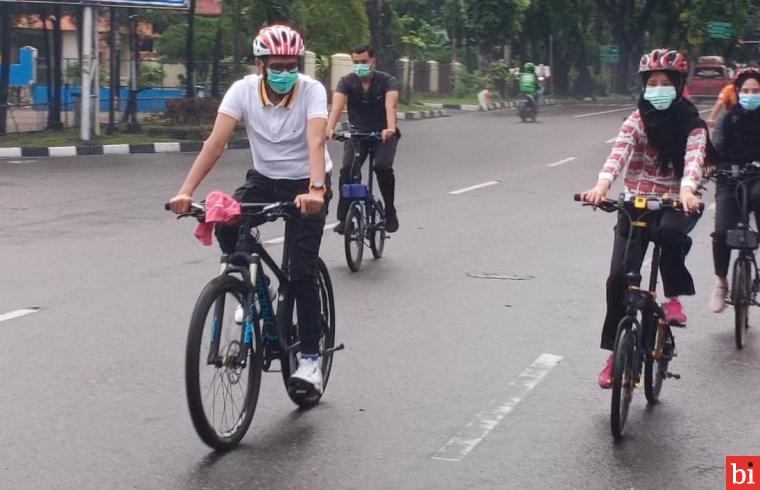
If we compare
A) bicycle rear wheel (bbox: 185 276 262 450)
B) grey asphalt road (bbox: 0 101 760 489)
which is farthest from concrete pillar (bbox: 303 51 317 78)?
bicycle rear wheel (bbox: 185 276 262 450)

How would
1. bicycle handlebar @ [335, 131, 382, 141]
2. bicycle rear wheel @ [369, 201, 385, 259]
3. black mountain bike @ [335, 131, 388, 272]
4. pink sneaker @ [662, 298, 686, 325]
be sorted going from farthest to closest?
bicycle rear wheel @ [369, 201, 385, 259]
bicycle handlebar @ [335, 131, 382, 141]
black mountain bike @ [335, 131, 388, 272]
pink sneaker @ [662, 298, 686, 325]

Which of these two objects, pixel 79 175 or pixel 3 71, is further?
pixel 3 71

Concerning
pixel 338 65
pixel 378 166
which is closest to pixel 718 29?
pixel 338 65

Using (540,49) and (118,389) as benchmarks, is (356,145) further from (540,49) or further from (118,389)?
(540,49)

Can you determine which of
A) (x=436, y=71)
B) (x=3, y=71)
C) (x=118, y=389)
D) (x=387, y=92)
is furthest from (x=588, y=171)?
(x=436, y=71)

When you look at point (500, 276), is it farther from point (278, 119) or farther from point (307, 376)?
point (278, 119)

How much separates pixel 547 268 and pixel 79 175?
32.6 ft

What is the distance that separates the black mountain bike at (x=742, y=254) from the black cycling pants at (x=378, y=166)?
Answer: 3.51 m

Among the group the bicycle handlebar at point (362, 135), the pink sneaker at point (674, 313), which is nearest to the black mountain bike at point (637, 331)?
the pink sneaker at point (674, 313)

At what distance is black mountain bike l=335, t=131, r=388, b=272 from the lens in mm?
10820

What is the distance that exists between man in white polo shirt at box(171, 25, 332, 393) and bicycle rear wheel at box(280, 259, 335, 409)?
2.6 inches

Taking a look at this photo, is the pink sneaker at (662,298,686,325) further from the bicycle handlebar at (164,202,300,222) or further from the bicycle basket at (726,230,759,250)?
the bicycle handlebar at (164,202,300,222)

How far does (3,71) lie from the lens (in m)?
26.4

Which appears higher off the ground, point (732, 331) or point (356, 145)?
point (356, 145)
